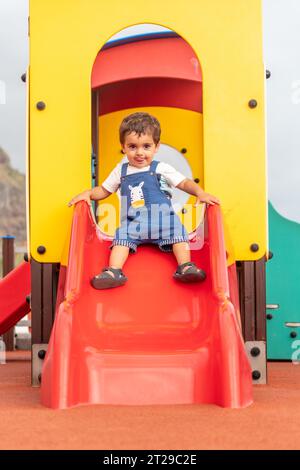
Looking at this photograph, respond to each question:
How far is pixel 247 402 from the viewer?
2.87 meters

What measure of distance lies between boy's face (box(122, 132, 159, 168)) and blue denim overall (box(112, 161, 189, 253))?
61mm

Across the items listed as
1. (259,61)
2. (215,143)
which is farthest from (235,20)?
(215,143)

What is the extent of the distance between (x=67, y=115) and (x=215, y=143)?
0.76 metres

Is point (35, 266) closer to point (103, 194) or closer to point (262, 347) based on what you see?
point (103, 194)

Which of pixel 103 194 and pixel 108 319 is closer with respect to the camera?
pixel 108 319

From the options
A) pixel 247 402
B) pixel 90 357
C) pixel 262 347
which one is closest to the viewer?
pixel 247 402

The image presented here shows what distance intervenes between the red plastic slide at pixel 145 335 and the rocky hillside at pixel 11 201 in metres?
28.9

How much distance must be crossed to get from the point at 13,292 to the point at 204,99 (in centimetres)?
193

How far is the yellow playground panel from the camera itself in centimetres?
394

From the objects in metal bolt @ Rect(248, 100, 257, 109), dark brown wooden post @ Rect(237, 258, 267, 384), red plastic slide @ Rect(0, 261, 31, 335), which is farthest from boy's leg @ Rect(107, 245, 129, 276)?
red plastic slide @ Rect(0, 261, 31, 335)

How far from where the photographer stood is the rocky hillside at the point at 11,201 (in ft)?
108

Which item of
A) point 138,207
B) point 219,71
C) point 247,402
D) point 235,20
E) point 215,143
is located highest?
point 235,20

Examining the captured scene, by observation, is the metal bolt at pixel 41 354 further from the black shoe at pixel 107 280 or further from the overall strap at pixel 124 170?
the overall strap at pixel 124 170

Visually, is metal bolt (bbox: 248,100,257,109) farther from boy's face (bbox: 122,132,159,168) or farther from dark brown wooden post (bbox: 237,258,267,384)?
dark brown wooden post (bbox: 237,258,267,384)
